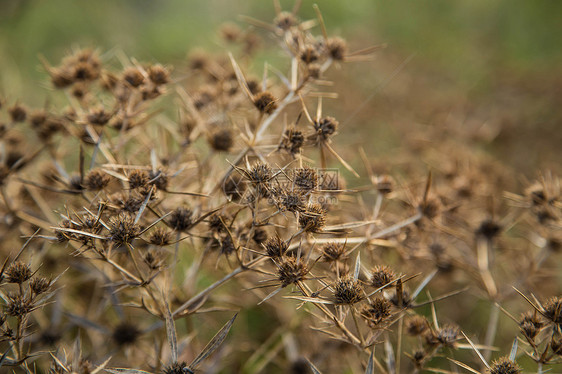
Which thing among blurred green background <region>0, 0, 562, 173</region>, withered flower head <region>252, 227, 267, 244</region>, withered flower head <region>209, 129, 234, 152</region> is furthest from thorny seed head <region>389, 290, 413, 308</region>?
blurred green background <region>0, 0, 562, 173</region>

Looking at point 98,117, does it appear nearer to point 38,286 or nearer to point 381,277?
point 38,286

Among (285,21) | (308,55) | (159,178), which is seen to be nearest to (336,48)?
(308,55)

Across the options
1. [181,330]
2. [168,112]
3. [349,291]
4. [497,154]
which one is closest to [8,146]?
[181,330]

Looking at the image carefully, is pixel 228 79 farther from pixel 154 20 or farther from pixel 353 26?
pixel 154 20

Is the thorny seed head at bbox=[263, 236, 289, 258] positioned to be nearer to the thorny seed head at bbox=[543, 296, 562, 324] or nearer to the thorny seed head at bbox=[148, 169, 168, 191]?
the thorny seed head at bbox=[148, 169, 168, 191]

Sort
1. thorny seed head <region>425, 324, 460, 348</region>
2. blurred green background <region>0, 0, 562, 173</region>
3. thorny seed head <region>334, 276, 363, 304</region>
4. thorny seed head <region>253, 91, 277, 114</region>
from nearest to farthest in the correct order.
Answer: thorny seed head <region>334, 276, 363, 304</region> → thorny seed head <region>425, 324, 460, 348</region> → thorny seed head <region>253, 91, 277, 114</region> → blurred green background <region>0, 0, 562, 173</region>

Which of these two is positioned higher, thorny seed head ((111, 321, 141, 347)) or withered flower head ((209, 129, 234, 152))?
withered flower head ((209, 129, 234, 152))
